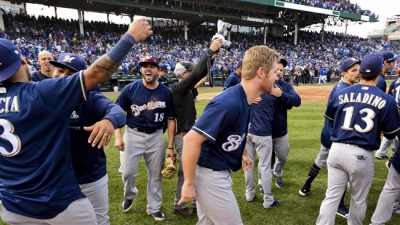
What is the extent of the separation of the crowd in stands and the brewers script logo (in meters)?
15.9

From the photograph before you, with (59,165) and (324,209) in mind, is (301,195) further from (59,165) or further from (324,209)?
(59,165)

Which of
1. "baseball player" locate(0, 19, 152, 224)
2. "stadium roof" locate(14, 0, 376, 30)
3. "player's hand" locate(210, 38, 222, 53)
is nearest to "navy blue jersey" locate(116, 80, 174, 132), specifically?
"player's hand" locate(210, 38, 222, 53)

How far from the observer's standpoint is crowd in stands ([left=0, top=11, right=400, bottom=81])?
23.6m

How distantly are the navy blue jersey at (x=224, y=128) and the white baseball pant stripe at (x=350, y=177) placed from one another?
1392mm

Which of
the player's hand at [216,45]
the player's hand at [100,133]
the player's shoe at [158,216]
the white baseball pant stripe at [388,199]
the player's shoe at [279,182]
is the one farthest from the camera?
the player's shoe at [279,182]

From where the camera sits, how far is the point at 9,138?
66.8 inches

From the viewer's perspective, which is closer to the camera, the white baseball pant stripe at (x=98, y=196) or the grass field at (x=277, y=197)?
the white baseball pant stripe at (x=98, y=196)

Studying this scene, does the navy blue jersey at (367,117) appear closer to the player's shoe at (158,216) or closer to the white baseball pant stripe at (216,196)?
the white baseball pant stripe at (216,196)

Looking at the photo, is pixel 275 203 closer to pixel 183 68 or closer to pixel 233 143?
pixel 233 143

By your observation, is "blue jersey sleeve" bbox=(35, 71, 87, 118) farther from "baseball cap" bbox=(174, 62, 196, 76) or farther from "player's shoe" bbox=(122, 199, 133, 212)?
"player's shoe" bbox=(122, 199, 133, 212)

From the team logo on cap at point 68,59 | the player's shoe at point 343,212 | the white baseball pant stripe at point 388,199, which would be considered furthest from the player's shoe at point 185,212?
the team logo on cap at point 68,59

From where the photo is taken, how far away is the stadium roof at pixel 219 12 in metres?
29.9

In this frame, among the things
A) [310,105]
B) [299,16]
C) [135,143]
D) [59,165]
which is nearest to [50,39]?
[310,105]

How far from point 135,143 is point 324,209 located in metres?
2.56
